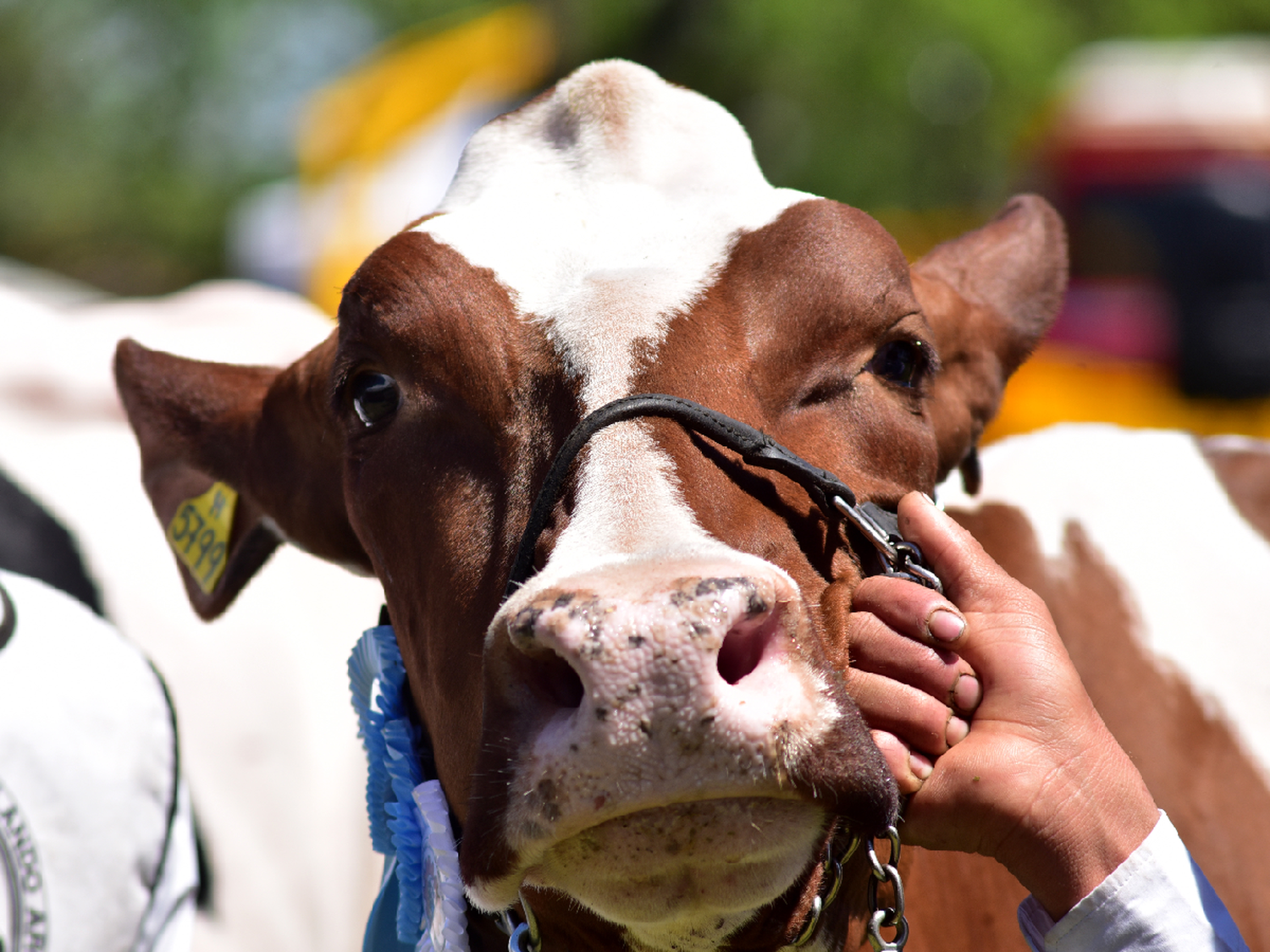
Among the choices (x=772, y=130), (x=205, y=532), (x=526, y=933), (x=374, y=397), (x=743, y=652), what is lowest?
(x=772, y=130)

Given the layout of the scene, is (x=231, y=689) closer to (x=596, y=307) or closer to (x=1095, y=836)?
(x=596, y=307)

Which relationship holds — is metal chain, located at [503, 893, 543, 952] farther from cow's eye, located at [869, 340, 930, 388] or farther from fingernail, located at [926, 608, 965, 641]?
cow's eye, located at [869, 340, 930, 388]

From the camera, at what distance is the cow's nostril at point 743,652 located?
1563 mm

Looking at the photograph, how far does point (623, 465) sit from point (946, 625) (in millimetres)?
455

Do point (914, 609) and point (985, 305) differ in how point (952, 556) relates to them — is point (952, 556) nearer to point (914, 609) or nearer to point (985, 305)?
point (914, 609)

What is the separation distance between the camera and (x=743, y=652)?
5.18 feet

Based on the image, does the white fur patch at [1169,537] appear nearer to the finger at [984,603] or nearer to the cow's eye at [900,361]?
the cow's eye at [900,361]

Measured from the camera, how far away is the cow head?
152 cm

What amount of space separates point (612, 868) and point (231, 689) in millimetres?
2252

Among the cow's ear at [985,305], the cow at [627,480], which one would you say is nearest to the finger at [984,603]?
the cow at [627,480]

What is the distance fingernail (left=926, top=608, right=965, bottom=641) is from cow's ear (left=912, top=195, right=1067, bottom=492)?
32.6 inches

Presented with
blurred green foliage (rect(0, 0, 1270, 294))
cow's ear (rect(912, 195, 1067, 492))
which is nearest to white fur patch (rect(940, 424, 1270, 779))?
cow's ear (rect(912, 195, 1067, 492))

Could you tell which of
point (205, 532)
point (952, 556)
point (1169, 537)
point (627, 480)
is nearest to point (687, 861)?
point (627, 480)

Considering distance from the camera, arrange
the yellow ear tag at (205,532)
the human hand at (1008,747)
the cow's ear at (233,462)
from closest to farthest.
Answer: the human hand at (1008,747), the cow's ear at (233,462), the yellow ear tag at (205,532)
